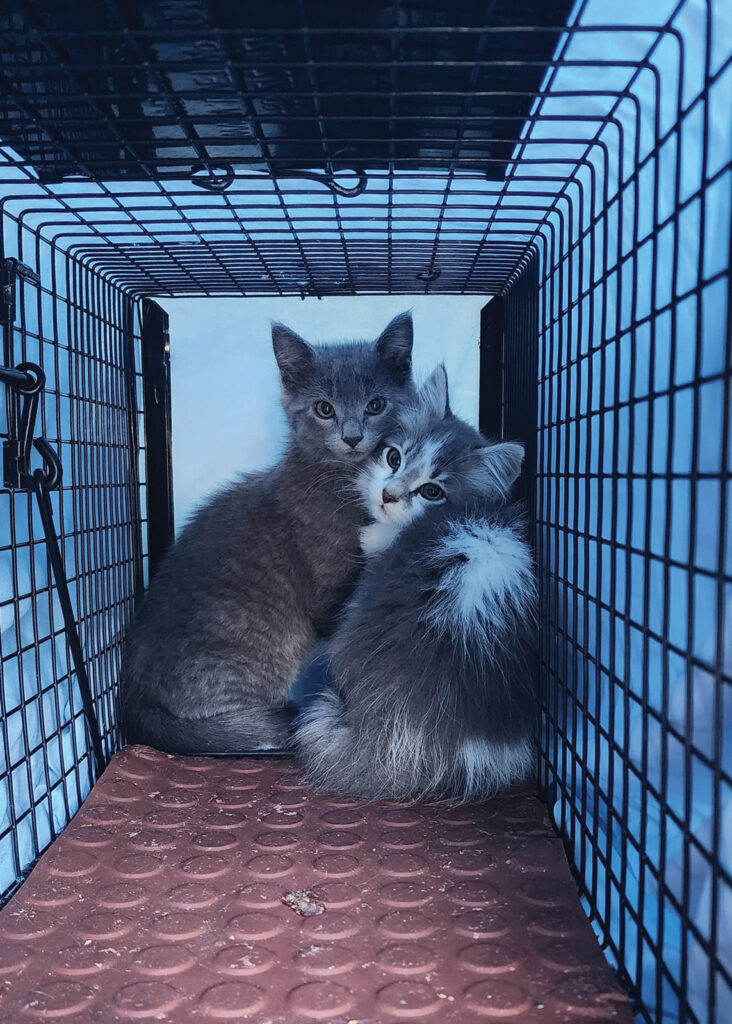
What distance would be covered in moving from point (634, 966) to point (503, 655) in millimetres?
493

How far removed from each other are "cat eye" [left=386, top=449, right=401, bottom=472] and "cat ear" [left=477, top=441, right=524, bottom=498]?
0.21 metres

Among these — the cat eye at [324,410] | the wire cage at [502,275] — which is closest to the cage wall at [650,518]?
the wire cage at [502,275]

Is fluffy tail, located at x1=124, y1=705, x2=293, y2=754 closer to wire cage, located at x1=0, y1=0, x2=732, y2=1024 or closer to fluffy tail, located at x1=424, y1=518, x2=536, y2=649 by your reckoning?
wire cage, located at x1=0, y1=0, x2=732, y2=1024

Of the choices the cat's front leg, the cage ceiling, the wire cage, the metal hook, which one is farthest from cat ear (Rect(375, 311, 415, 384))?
the cat's front leg

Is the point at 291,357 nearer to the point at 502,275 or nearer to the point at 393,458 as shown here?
the point at 393,458

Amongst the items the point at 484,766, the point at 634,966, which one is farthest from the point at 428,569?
the point at 634,966

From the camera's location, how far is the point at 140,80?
3.21ft

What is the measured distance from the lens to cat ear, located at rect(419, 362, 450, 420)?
1740mm

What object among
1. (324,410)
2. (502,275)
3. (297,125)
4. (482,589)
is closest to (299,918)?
(482,589)

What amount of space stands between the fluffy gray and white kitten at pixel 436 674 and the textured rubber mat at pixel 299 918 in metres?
0.07

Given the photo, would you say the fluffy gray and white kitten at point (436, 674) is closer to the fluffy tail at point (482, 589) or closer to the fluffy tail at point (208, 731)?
the fluffy tail at point (482, 589)

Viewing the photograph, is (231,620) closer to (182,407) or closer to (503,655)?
(182,407)

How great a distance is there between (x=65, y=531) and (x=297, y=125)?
0.89 metres

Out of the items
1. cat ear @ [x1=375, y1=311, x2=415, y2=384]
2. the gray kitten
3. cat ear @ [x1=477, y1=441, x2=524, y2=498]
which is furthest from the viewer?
cat ear @ [x1=375, y1=311, x2=415, y2=384]
